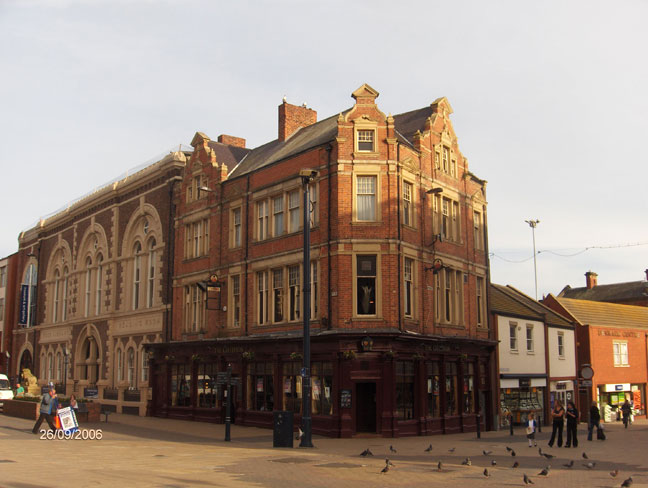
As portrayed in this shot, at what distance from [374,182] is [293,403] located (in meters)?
9.72

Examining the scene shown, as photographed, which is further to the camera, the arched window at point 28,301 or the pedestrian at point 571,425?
the arched window at point 28,301

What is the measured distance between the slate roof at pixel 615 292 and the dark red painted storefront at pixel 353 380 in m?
49.9

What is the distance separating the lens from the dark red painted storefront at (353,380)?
2667cm

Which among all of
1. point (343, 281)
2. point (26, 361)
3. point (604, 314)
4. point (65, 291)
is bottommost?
point (26, 361)

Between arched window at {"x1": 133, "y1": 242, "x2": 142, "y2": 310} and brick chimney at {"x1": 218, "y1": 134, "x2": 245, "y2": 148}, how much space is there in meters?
8.06

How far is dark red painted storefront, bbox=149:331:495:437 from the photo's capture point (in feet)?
87.5

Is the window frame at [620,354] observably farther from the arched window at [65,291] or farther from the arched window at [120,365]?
the arched window at [65,291]

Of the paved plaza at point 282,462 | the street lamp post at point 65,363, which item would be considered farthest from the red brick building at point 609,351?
the street lamp post at point 65,363

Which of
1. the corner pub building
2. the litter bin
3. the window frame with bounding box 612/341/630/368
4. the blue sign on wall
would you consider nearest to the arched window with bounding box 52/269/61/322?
the blue sign on wall

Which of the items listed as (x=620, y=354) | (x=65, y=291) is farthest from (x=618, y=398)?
(x=65, y=291)

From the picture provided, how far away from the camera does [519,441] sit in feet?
88.2

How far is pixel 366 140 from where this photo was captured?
95.0 feet

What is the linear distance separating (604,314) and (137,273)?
1234 inches

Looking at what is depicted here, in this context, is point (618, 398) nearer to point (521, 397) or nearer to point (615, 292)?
point (521, 397)
